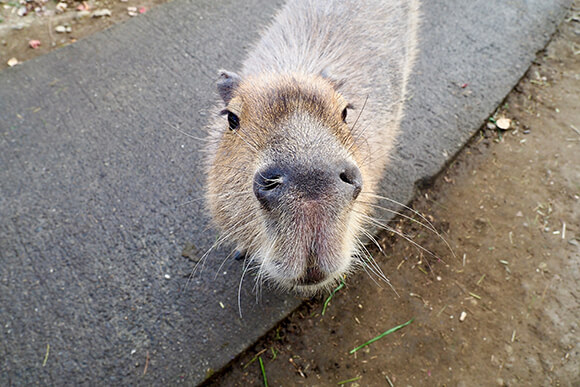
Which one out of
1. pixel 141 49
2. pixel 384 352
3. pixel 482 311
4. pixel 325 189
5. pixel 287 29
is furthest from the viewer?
pixel 141 49

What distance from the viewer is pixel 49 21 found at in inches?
188

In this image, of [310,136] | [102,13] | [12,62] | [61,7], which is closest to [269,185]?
[310,136]

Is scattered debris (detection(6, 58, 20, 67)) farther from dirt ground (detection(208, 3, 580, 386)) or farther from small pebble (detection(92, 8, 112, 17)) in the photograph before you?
dirt ground (detection(208, 3, 580, 386))

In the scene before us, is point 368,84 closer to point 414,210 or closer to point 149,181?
point 414,210

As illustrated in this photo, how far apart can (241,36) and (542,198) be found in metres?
3.71

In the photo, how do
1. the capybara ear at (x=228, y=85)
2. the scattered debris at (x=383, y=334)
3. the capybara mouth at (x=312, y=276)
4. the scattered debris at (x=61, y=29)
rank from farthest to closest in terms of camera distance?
the scattered debris at (x=61, y=29) < the scattered debris at (x=383, y=334) < the capybara ear at (x=228, y=85) < the capybara mouth at (x=312, y=276)

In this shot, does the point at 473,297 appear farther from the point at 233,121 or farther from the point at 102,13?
the point at 102,13

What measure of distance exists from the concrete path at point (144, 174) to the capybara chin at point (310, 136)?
0.63 metres

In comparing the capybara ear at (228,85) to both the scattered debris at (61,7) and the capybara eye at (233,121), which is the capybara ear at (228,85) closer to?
the capybara eye at (233,121)

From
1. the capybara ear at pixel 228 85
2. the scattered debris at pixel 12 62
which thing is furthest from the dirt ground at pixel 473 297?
the scattered debris at pixel 12 62

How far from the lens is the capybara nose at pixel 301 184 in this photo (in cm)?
145

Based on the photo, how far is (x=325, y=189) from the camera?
1.46 meters

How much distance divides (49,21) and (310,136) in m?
4.83

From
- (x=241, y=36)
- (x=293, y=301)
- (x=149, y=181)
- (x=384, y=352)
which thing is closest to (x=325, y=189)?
(x=293, y=301)
